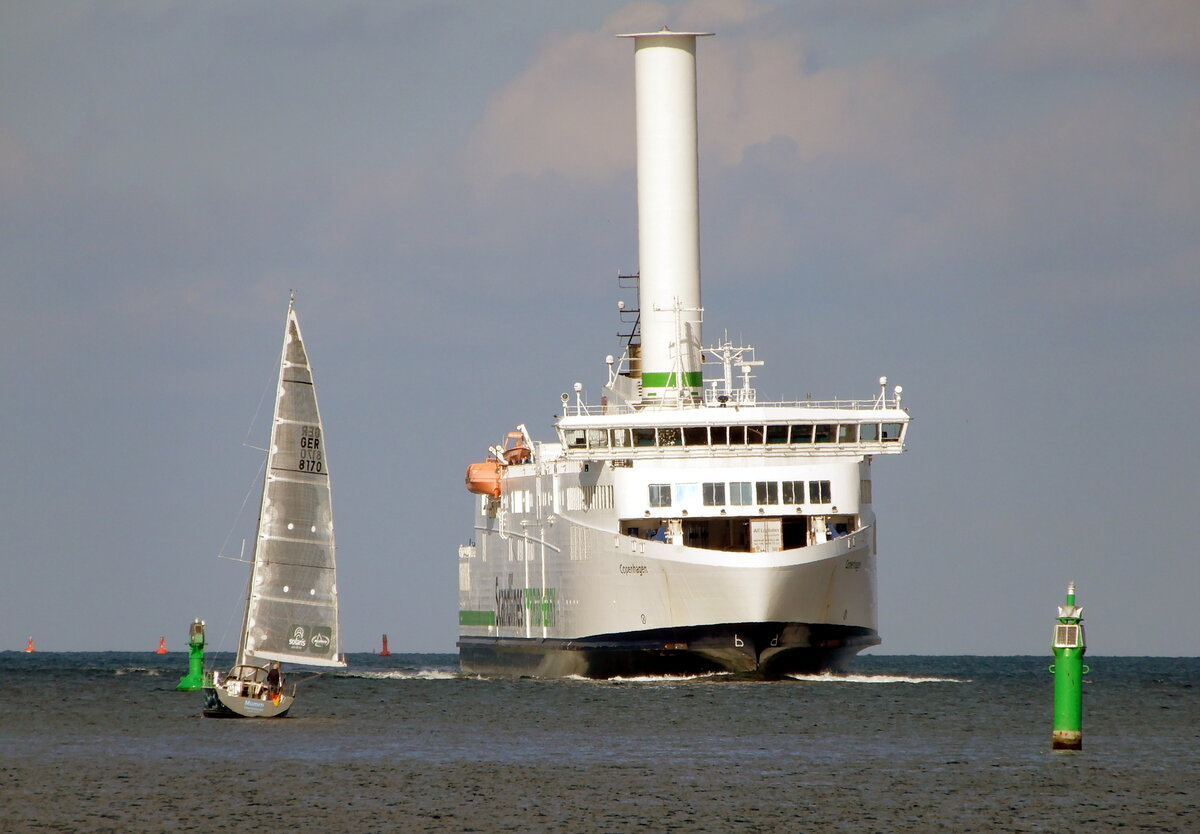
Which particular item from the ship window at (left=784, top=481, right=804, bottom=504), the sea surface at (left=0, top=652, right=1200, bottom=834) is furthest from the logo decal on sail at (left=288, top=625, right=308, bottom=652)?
the ship window at (left=784, top=481, right=804, bottom=504)

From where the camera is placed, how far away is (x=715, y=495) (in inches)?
2255

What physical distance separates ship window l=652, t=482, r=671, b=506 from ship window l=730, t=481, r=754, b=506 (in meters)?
1.85

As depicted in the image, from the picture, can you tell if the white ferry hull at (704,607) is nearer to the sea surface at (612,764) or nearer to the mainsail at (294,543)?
the sea surface at (612,764)

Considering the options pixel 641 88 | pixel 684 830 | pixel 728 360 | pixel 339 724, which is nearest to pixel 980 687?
pixel 728 360

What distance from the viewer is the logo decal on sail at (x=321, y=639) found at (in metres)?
47.4

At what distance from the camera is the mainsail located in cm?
4688

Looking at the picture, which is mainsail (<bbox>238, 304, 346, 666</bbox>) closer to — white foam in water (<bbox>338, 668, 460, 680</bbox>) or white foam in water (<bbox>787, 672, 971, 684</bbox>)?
white foam in water (<bbox>787, 672, 971, 684</bbox>)

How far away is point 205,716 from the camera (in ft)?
169

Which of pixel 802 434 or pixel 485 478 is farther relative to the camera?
pixel 485 478

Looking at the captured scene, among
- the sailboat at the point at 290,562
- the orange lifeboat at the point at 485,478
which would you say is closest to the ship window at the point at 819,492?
the sailboat at the point at 290,562

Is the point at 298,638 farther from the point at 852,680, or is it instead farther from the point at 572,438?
the point at 852,680

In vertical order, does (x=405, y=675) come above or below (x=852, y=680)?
below

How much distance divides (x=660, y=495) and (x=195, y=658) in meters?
17.6

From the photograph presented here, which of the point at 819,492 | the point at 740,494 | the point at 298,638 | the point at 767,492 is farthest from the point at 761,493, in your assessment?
the point at 298,638
